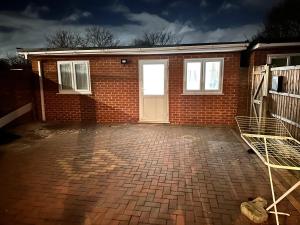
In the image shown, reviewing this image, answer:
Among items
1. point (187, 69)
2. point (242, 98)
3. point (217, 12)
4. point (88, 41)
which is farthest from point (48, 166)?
point (217, 12)

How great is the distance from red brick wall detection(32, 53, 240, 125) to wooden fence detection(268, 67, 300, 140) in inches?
100

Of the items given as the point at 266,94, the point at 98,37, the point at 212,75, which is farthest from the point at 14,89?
the point at 98,37

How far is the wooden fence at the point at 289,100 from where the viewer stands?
12.6 feet

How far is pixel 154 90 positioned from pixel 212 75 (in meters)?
2.17

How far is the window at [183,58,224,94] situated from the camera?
24.1ft

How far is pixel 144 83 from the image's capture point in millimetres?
7859

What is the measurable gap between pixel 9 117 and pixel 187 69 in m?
6.59

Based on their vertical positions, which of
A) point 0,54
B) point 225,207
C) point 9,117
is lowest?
point 225,207

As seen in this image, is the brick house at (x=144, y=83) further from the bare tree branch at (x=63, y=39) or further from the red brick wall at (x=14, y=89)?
the bare tree branch at (x=63, y=39)

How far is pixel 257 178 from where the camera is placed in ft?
12.0

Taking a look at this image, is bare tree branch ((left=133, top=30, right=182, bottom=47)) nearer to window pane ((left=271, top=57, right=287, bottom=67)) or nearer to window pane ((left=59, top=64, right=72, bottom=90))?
window pane ((left=59, top=64, right=72, bottom=90))

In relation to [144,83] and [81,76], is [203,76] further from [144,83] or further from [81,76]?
[81,76]

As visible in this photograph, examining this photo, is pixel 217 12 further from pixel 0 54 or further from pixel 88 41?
pixel 0 54

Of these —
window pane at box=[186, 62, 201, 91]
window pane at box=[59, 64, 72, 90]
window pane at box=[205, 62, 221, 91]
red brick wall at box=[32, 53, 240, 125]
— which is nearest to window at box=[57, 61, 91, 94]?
window pane at box=[59, 64, 72, 90]
